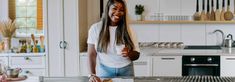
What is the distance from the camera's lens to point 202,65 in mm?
4527

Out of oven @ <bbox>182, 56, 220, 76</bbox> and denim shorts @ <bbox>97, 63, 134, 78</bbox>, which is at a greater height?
denim shorts @ <bbox>97, 63, 134, 78</bbox>

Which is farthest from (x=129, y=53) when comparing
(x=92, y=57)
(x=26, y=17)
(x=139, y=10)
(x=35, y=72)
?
(x=26, y=17)

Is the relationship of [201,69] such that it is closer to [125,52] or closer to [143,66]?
[143,66]

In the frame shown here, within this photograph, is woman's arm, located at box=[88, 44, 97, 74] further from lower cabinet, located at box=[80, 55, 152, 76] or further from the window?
the window

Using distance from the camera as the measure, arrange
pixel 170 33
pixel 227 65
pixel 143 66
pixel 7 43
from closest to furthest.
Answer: pixel 227 65
pixel 143 66
pixel 7 43
pixel 170 33

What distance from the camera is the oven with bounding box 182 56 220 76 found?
4.49m

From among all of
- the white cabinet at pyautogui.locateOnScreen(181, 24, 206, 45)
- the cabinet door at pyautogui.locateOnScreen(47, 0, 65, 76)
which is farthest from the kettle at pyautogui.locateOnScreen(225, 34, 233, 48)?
the cabinet door at pyautogui.locateOnScreen(47, 0, 65, 76)

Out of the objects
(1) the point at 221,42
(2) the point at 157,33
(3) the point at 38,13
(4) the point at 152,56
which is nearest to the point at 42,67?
(3) the point at 38,13

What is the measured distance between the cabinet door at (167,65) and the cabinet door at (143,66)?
0.21 feet

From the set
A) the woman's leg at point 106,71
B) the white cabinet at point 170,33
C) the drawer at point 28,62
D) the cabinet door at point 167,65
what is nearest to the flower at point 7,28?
the drawer at point 28,62

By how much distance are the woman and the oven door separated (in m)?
2.03

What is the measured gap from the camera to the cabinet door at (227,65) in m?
4.44

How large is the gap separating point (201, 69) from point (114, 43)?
7.45 feet

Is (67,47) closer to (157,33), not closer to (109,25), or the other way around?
(157,33)
